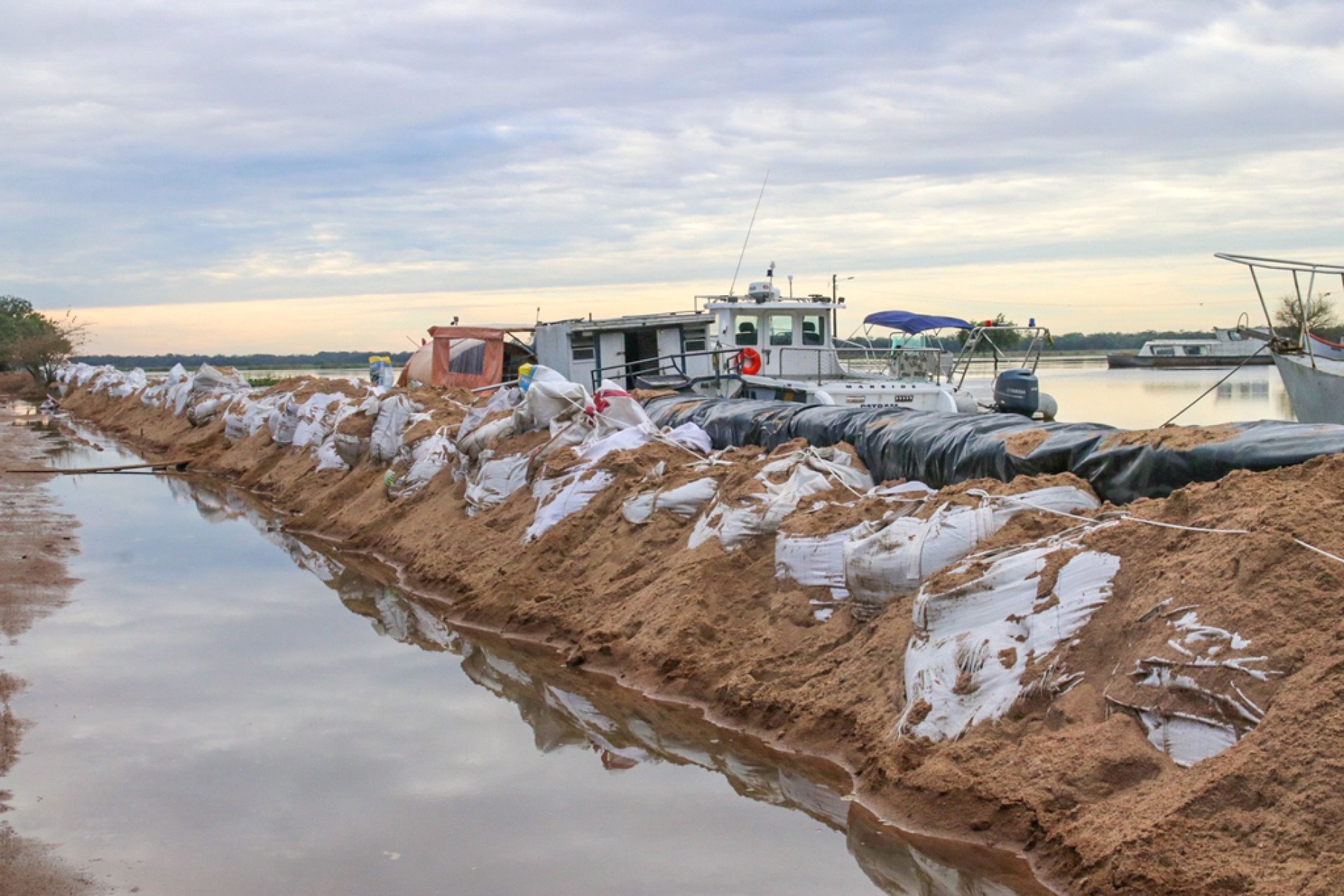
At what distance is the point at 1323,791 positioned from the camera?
3566mm

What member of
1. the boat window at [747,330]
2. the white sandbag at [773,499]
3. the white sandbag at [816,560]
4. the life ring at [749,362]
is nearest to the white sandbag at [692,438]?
the white sandbag at [773,499]

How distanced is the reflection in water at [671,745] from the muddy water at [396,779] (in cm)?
1

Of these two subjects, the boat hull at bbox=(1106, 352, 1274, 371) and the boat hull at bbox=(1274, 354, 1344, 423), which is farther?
the boat hull at bbox=(1106, 352, 1274, 371)

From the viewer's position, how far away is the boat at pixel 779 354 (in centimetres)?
1691

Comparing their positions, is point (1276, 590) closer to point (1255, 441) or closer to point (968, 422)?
point (1255, 441)

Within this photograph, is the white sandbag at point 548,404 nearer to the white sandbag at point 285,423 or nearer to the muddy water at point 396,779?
the muddy water at point 396,779

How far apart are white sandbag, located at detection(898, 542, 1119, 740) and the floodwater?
428 inches

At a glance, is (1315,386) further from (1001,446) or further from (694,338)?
(1001,446)

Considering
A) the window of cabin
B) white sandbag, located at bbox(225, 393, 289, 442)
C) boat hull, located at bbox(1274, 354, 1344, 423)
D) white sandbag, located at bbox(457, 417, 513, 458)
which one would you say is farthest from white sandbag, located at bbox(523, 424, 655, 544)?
the window of cabin

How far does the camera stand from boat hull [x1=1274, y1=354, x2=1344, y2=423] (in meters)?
15.9

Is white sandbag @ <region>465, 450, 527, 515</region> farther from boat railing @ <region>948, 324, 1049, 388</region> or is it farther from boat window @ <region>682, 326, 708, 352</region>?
boat window @ <region>682, 326, 708, 352</region>

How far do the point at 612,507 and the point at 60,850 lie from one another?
16.6 ft

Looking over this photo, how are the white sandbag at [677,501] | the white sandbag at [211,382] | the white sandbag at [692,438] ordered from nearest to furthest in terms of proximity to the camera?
the white sandbag at [677,501] < the white sandbag at [692,438] < the white sandbag at [211,382]

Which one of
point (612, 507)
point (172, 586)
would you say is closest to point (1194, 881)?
Result: point (612, 507)
